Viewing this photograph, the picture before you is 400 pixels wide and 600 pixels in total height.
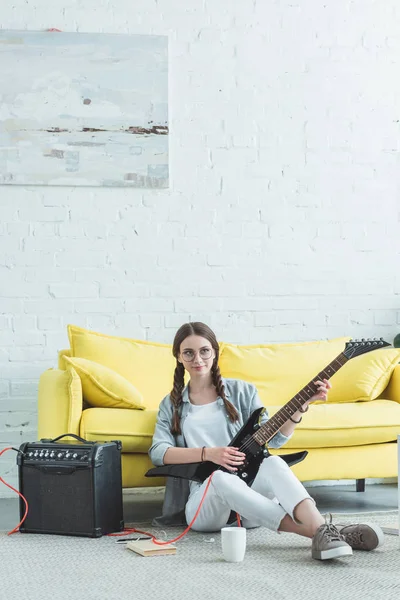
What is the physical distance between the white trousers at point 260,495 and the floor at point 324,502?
66 cm

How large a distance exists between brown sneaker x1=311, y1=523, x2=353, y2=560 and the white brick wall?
2.00 m

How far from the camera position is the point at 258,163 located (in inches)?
185

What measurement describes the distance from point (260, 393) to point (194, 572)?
1.51 metres

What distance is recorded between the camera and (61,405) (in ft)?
11.6

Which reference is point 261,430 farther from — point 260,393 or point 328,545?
point 260,393

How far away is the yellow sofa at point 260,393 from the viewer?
3523 mm

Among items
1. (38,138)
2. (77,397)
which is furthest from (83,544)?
(38,138)

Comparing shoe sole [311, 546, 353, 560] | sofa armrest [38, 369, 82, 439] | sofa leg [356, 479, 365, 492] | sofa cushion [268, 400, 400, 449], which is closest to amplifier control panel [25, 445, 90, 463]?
sofa armrest [38, 369, 82, 439]

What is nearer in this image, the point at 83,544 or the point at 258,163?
the point at 83,544

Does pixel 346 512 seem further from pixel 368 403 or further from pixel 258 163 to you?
pixel 258 163

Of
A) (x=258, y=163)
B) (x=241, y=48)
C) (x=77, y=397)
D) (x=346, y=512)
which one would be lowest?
(x=346, y=512)

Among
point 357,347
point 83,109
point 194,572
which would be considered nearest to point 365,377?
point 357,347

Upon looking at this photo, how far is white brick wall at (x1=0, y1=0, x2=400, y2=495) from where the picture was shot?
4457mm

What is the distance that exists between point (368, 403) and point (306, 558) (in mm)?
1210
